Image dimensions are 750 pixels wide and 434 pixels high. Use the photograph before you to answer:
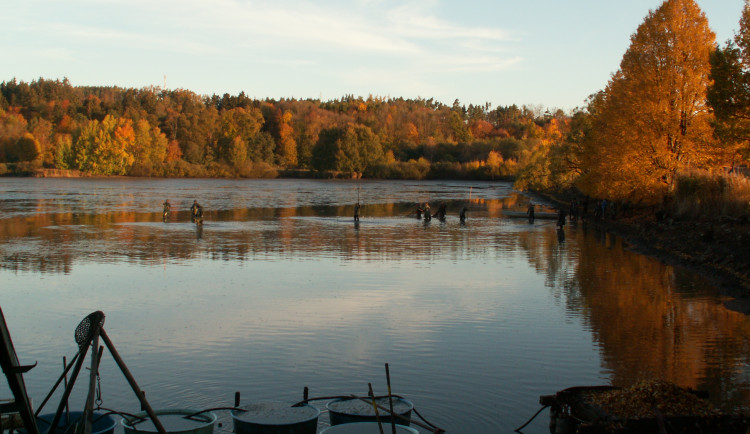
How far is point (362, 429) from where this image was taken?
846 cm

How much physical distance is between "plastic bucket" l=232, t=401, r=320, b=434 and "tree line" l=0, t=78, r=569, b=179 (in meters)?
136

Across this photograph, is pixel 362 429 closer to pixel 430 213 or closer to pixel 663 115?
pixel 663 115

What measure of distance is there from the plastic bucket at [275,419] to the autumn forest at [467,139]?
71.0ft

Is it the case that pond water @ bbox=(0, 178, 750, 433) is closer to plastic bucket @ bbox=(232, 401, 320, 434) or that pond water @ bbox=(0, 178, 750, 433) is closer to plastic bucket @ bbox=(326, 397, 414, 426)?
plastic bucket @ bbox=(326, 397, 414, 426)

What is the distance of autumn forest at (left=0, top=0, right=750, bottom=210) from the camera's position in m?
37.3

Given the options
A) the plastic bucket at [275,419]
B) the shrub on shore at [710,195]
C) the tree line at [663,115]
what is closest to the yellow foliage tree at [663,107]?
the tree line at [663,115]

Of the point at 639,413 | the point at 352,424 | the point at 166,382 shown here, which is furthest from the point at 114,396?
the point at 639,413

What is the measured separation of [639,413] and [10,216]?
48.5 meters

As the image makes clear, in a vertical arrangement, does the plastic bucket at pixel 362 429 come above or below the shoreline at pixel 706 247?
below

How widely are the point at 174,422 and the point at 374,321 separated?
810 centimetres

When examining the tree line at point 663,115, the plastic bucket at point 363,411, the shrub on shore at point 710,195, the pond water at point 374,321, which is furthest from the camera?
the tree line at point 663,115

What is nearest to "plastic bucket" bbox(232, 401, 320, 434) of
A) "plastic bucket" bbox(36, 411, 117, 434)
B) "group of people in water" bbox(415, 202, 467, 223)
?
"plastic bucket" bbox(36, 411, 117, 434)

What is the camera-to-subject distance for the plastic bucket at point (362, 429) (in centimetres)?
832

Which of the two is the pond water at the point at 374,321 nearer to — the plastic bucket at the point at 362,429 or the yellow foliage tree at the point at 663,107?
the plastic bucket at the point at 362,429
